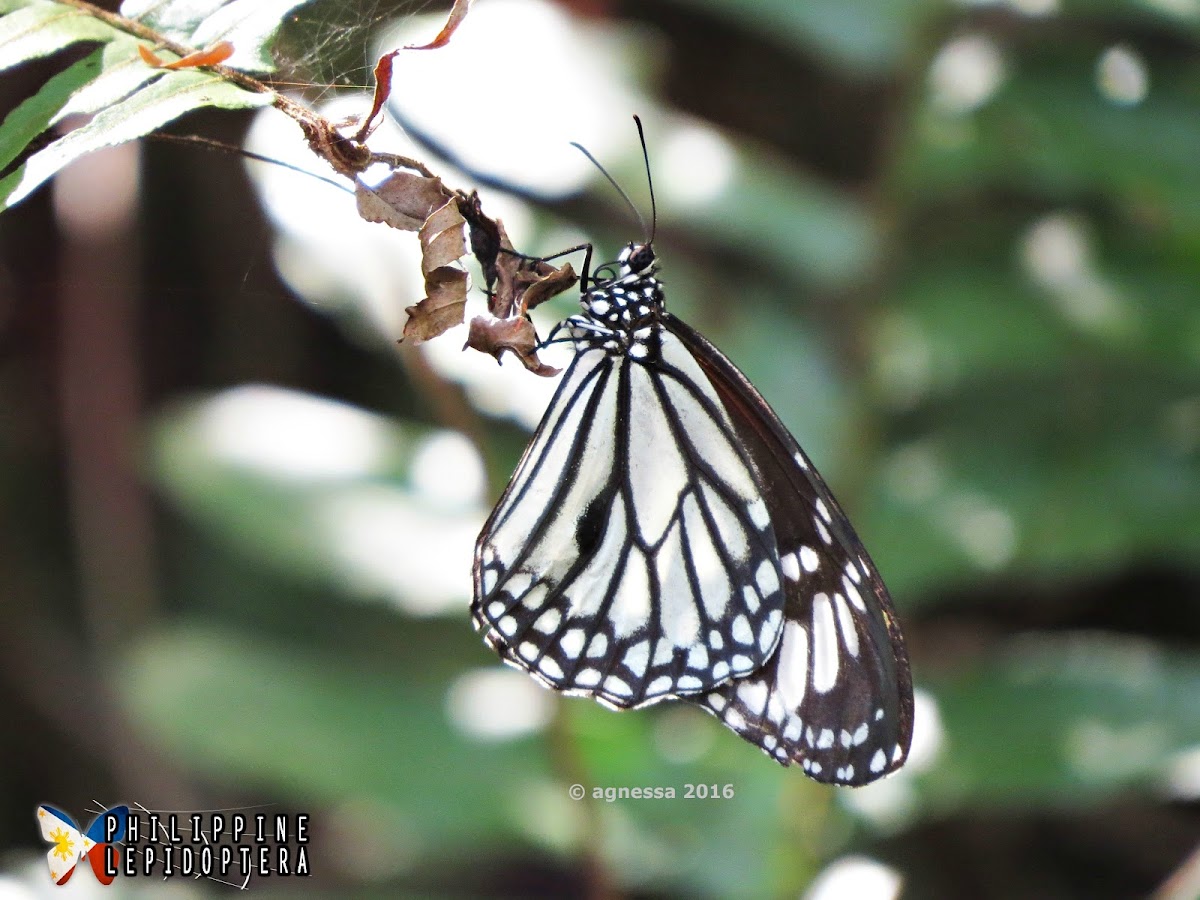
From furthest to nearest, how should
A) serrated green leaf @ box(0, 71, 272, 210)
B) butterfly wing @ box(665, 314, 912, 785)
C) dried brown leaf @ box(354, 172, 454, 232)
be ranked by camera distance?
butterfly wing @ box(665, 314, 912, 785) < dried brown leaf @ box(354, 172, 454, 232) < serrated green leaf @ box(0, 71, 272, 210)

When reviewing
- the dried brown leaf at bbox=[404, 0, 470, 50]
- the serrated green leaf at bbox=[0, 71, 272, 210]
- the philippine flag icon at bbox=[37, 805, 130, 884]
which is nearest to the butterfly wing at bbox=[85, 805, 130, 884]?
the philippine flag icon at bbox=[37, 805, 130, 884]

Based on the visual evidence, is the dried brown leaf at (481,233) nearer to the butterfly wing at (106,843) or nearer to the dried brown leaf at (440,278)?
the dried brown leaf at (440,278)

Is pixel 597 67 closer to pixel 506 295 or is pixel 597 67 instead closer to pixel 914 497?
pixel 914 497

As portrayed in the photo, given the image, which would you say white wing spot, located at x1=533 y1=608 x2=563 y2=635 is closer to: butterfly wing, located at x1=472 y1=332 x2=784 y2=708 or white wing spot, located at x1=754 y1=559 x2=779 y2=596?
butterfly wing, located at x1=472 y1=332 x2=784 y2=708

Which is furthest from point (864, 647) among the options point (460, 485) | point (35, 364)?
point (35, 364)

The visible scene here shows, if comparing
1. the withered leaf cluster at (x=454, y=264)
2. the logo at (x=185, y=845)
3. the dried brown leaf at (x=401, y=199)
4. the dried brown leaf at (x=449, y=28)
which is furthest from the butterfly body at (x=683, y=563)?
the logo at (x=185, y=845)

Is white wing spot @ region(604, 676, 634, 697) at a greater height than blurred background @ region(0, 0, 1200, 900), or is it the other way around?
blurred background @ region(0, 0, 1200, 900)
